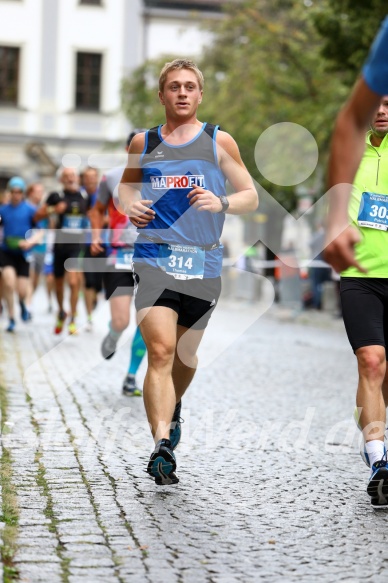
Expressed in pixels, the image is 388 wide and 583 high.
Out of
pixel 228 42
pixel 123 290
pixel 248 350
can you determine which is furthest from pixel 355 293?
pixel 228 42

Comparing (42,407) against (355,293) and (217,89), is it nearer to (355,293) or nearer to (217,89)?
(355,293)

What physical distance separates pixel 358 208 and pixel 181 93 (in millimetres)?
1008

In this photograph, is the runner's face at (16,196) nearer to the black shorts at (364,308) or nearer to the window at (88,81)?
the black shorts at (364,308)

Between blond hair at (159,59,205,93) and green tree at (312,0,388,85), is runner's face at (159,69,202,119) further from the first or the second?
green tree at (312,0,388,85)

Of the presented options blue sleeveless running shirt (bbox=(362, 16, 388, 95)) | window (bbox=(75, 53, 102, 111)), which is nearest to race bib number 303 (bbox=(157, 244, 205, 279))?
blue sleeveless running shirt (bbox=(362, 16, 388, 95))

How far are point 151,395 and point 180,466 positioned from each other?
825mm

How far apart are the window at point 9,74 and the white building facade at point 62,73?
0.04 meters

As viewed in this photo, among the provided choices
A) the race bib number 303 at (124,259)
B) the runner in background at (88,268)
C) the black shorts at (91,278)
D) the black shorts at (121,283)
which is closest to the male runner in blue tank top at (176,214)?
the race bib number 303 at (124,259)

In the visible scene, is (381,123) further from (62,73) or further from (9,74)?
(62,73)

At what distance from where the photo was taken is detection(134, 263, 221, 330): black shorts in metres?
6.18

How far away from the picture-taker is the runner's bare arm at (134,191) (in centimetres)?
609

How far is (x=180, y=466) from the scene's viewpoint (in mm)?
6738

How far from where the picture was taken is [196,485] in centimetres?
619

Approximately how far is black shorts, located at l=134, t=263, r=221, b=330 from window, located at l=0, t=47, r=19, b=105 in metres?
43.5
